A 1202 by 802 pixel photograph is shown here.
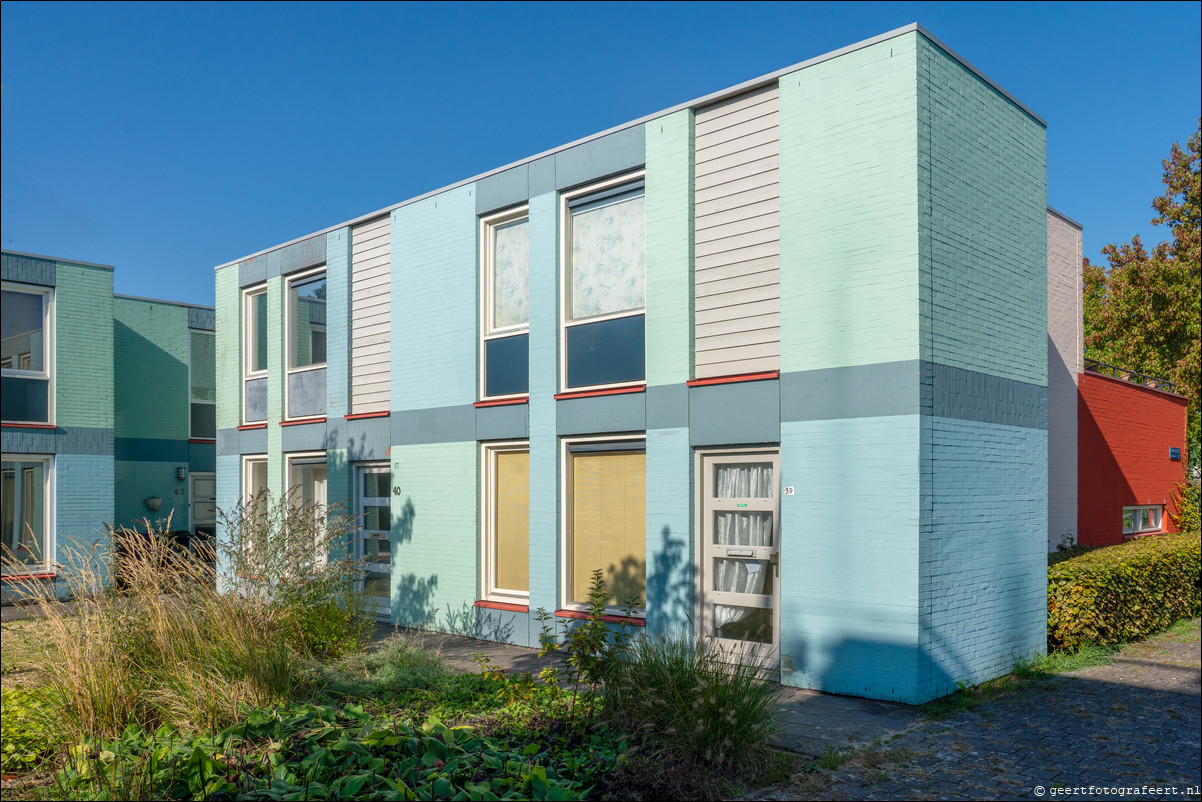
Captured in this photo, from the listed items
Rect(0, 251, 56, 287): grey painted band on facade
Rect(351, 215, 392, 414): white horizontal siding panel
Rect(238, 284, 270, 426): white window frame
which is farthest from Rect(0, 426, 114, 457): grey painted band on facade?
Rect(351, 215, 392, 414): white horizontal siding panel

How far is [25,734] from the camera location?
6184mm

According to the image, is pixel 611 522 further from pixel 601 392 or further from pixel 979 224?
pixel 979 224

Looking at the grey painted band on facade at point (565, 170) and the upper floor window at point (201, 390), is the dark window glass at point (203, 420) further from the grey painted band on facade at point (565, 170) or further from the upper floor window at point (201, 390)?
the grey painted band on facade at point (565, 170)

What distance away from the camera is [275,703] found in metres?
6.67

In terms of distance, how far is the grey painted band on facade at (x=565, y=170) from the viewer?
33.3ft

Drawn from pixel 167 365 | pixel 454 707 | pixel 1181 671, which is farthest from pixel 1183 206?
pixel 167 365

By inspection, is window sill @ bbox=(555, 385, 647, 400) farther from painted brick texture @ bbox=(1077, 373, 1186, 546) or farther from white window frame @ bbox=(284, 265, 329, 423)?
painted brick texture @ bbox=(1077, 373, 1186, 546)

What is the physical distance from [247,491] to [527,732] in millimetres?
10990

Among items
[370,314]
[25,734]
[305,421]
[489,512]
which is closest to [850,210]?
[489,512]

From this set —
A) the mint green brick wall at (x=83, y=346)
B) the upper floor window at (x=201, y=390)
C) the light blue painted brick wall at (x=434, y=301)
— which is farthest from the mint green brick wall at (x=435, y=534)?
the upper floor window at (x=201, y=390)

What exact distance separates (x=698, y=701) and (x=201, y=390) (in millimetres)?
18469

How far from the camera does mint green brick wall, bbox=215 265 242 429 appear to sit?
15859mm

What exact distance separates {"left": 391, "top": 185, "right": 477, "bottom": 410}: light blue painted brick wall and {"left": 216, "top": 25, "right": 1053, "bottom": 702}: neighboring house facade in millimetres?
46

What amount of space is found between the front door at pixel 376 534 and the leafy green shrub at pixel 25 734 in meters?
6.32
